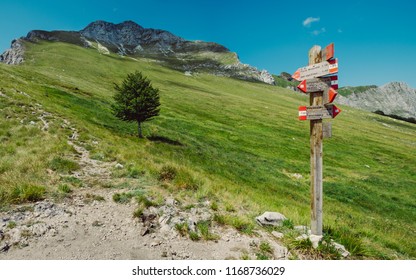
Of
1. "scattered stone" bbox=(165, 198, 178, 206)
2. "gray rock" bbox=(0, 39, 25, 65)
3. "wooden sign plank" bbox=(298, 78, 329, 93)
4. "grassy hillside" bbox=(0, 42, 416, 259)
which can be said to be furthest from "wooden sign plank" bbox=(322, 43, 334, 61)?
"gray rock" bbox=(0, 39, 25, 65)

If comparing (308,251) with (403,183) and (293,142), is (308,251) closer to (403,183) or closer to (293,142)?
(403,183)

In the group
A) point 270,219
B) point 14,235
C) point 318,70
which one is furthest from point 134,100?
point 318,70

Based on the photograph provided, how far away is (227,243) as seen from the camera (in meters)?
7.59

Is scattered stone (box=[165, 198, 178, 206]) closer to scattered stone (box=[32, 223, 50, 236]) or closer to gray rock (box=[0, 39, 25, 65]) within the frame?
scattered stone (box=[32, 223, 50, 236])

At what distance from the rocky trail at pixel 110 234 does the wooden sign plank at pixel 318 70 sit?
211 inches

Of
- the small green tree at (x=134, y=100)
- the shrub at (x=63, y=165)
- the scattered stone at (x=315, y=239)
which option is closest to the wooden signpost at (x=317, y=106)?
the scattered stone at (x=315, y=239)

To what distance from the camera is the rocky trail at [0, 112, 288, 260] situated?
6.82m

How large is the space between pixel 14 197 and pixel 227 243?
7.45m

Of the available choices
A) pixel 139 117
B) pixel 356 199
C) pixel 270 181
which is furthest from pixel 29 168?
pixel 356 199

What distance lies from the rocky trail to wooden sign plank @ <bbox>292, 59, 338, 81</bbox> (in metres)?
5.35

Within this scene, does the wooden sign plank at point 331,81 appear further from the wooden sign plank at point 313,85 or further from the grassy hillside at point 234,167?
the grassy hillside at point 234,167

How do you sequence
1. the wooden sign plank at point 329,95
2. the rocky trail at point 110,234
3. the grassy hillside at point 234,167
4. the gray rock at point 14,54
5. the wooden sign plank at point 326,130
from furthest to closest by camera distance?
the gray rock at point 14,54 < the grassy hillside at point 234,167 < the wooden sign plank at point 326,130 < the wooden sign plank at point 329,95 < the rocky trail at point 110,234

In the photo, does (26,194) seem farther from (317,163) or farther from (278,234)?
(317,163)

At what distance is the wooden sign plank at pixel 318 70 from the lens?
764 centimetres
